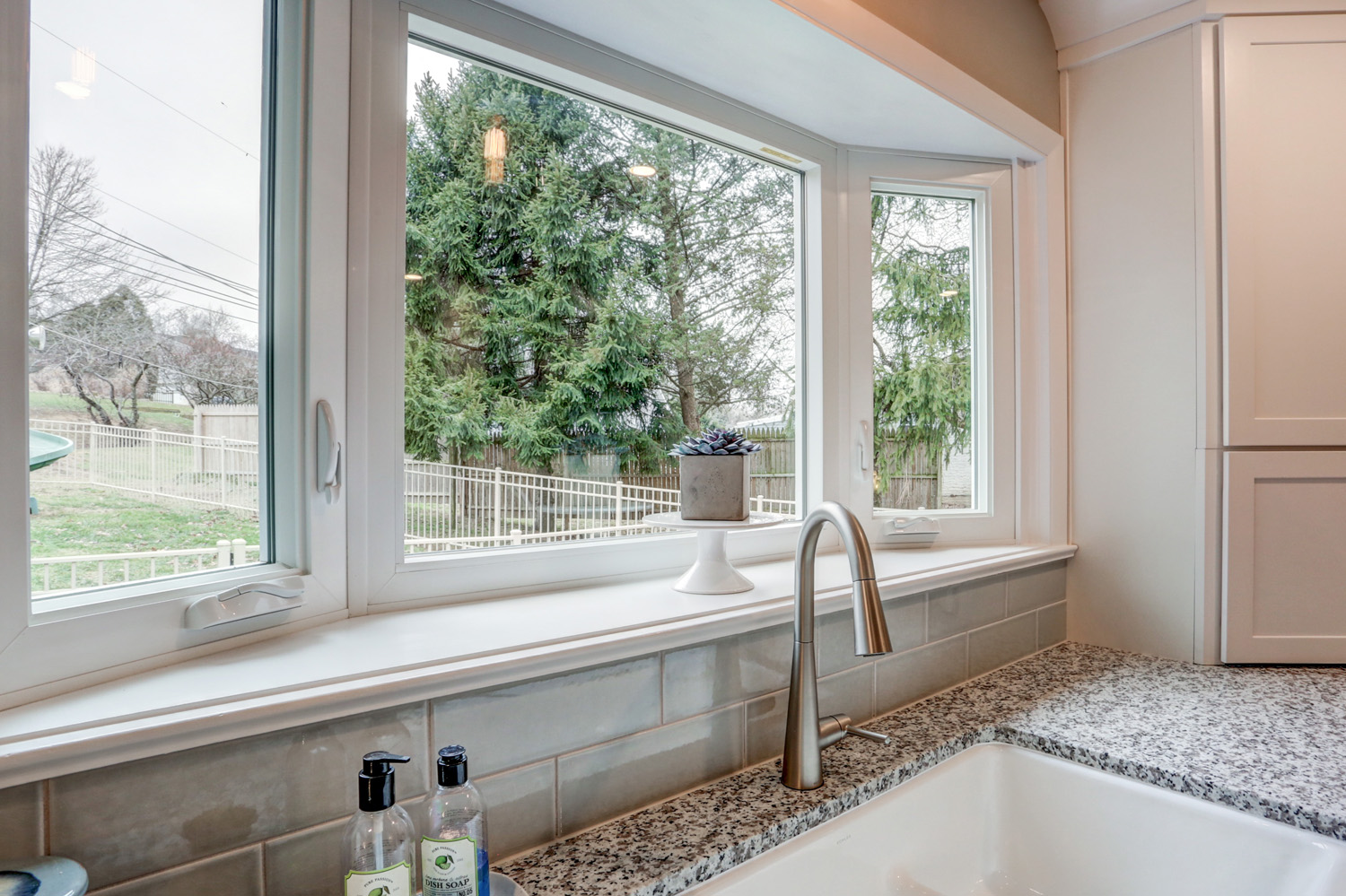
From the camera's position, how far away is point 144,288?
0.78 m

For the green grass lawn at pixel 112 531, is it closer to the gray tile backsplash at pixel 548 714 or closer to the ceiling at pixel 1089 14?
the gray tile backsplash at pixel 548 714

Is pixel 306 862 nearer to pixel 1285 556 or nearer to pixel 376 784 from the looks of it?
pixel 376 784

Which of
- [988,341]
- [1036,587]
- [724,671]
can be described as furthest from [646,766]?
[988,341]

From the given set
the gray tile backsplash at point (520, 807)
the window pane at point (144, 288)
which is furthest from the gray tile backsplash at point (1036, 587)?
the window pane at point (144, 288)

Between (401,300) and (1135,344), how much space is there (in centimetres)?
147

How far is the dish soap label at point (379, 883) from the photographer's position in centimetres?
60

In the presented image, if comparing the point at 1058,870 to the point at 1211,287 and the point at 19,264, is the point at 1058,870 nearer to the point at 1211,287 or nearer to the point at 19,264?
the point at 1211,287

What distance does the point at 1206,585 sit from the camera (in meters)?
1.55

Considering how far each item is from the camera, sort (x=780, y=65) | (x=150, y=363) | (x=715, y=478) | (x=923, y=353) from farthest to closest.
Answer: (x=923, y=353), (x=780, y=65), (x=715, y=478), (x=150, y=363)

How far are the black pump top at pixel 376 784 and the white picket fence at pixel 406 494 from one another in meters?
0.34

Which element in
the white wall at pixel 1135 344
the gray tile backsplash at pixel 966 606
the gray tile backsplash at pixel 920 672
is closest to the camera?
the gray tile backsplash at pixel 920 672

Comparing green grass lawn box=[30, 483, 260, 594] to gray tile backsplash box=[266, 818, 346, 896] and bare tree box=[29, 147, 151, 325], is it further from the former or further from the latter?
gray tile backsplash box=[266, 818, 346, 896]

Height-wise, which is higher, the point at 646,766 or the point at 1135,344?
the point at 1135,344

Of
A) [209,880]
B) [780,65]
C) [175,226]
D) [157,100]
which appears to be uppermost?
[780,65]
